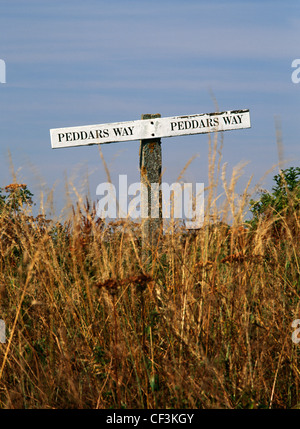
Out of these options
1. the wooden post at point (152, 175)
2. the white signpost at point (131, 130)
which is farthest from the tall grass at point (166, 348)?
the white signpost at point (131, 130)

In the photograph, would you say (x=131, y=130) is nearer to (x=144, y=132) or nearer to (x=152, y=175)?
(x=144, y=132)

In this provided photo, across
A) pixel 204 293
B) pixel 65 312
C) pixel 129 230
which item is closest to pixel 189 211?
pixel 129 230

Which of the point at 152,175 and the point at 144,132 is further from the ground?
the point at 144,132

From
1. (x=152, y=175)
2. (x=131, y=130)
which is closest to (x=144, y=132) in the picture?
(x=131, y=130)

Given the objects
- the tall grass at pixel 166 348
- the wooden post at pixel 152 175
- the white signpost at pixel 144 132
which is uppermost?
the white signpost at pixel 144 132

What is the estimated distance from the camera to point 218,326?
2982 millimetres

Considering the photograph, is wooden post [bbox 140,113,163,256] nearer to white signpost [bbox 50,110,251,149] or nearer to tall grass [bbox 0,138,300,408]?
white signpost [bbox 50,110,251,149]

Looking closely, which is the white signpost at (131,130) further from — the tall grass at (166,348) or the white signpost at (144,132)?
the tall grass at (166,348)

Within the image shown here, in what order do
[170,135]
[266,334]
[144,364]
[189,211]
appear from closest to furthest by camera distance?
[144,364] → [266,334] → [189,211] → [170,135]

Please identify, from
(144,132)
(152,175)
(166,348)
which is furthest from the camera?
(152,175)

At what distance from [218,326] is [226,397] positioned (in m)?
0.63

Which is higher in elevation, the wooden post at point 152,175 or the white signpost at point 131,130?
the white signpost at point 131,130

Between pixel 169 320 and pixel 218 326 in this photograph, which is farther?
pixel 218 326
